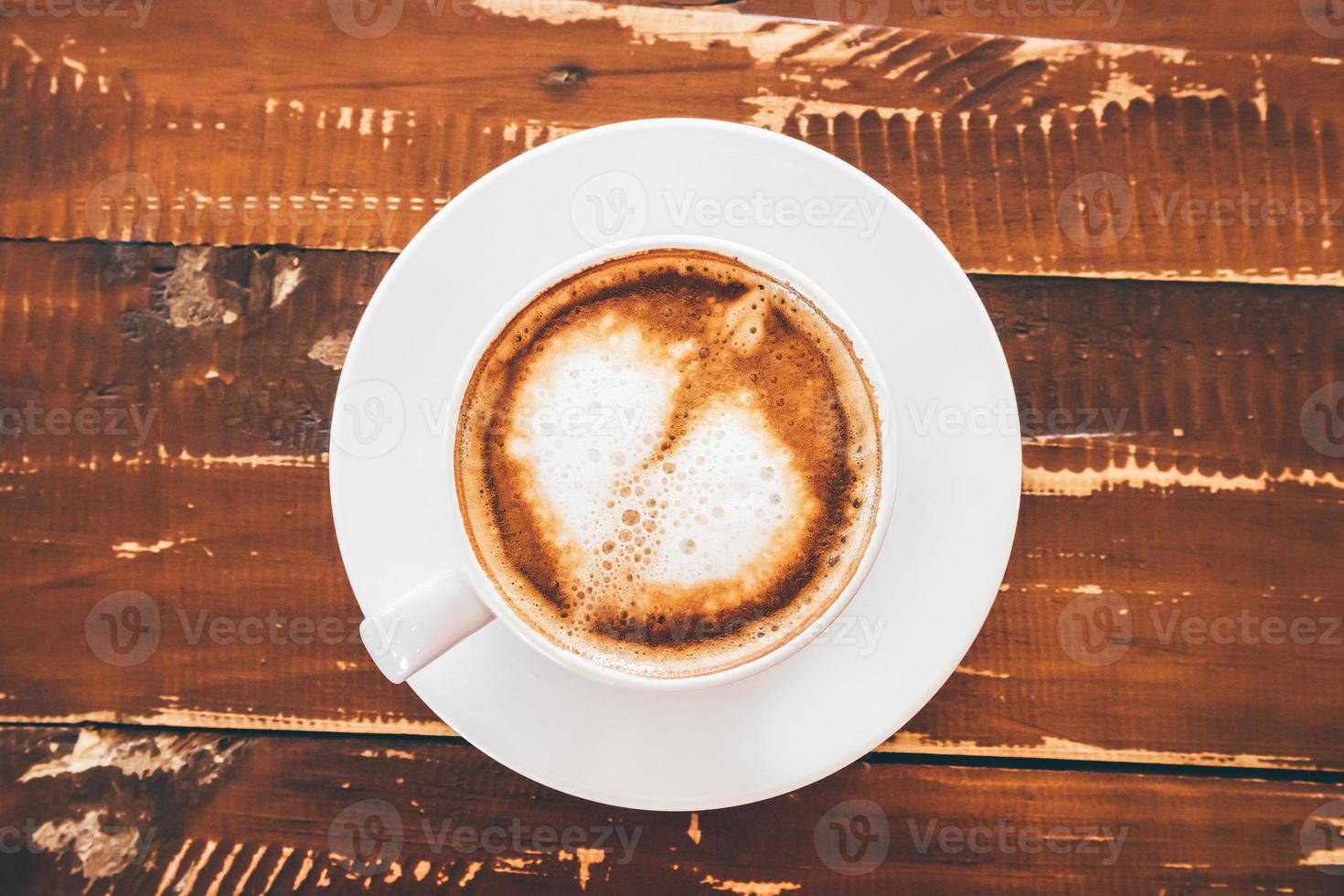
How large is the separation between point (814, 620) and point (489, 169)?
81 centimetres

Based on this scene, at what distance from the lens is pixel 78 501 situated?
4.28 ft

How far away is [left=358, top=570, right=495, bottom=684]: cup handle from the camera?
35.2 inches

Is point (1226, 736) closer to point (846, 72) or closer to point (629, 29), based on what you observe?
point (846, 72)

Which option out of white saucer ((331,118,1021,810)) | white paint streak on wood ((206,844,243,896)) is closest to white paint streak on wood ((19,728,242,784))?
white paint streak on wood ((206,844,243,896))

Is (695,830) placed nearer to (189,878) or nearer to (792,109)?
(189,878)

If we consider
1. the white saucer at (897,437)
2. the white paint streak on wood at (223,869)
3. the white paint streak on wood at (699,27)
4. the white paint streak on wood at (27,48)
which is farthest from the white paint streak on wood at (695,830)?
the white paint streak on wood at (27,48)

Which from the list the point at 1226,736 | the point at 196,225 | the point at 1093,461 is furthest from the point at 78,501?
the point at 1226,736

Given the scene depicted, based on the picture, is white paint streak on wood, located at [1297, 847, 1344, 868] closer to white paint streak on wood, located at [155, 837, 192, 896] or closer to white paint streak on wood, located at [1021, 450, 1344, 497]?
white paint streak on wood, located at [1021, 450, 1344, 497]

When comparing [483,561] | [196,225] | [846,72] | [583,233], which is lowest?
[483,561]

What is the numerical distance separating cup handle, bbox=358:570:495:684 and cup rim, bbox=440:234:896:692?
18mm

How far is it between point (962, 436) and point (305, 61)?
3.60 ft

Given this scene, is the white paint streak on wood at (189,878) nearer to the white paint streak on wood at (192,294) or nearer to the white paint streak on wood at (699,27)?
the white paint streak on wood at (192,294)

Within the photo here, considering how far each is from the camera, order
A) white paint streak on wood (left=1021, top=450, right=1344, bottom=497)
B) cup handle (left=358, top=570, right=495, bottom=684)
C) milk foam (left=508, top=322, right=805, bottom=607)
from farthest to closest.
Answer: white paint streak on wood (left=1021, top=450, right=1344, bottom=497) < milk foam (left=508, top=322, right=805, bottom=607) < cup handle (left=358, top=570, right=495, bottom=684)

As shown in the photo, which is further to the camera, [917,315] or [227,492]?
[227,492]
